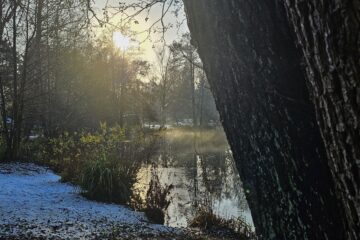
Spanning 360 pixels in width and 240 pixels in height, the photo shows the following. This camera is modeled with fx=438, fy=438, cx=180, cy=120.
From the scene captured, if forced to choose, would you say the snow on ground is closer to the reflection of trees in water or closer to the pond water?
the pond water

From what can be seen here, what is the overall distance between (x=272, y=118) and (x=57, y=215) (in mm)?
5491

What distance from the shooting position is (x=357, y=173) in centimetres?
109

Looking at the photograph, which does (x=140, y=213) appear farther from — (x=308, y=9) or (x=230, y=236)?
(x=308, y=9)

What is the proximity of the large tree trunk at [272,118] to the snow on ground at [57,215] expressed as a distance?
396cm

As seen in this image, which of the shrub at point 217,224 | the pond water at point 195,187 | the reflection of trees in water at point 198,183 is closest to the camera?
the shrub at point 217,224

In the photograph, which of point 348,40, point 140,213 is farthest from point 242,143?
point 140,213

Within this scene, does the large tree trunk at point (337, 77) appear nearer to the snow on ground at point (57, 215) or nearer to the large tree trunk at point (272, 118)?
the large tree trunk at point (272, 118)

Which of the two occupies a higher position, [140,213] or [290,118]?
[290,118]

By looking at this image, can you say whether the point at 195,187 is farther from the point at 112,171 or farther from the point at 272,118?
the point at 272,118

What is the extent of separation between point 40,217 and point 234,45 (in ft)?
17.5

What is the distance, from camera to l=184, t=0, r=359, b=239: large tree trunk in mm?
1613

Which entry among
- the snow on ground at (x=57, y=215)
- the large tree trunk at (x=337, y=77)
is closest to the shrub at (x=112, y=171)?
the snow on ground at (x=57, y=215)

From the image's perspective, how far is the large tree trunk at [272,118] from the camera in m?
1.61

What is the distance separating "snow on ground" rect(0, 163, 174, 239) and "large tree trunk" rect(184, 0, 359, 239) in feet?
13.0
